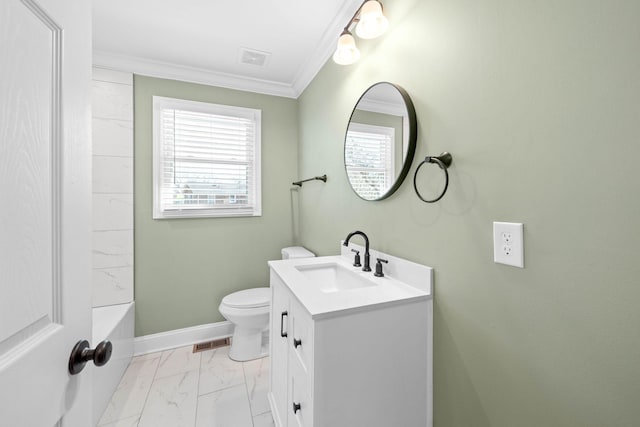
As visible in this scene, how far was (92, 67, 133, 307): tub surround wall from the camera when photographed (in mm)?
2084

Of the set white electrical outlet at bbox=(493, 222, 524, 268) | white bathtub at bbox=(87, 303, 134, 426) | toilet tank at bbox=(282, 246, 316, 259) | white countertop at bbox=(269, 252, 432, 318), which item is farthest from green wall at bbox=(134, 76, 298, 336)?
white electrical outlet at bbox=(493, 222, 524, 268)

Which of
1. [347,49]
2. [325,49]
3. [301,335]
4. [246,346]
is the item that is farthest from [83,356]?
[325,49]

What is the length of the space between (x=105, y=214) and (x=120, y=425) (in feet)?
4.83

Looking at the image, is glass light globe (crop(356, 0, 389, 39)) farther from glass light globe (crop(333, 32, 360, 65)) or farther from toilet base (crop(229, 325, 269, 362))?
toilet base (crop(229, 325, 269, 362))

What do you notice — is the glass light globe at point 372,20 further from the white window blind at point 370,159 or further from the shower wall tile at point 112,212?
the shower wall tile at point 112,212

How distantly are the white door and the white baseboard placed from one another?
1.88 meters

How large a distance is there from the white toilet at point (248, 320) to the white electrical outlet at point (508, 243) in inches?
61.7

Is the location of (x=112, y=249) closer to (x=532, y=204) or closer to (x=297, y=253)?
(x=297, y=253)

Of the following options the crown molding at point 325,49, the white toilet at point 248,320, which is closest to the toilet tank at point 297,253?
the white toilet at point 248,320

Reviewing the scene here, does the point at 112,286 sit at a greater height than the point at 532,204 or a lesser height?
lesser

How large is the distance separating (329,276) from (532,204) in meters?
1.06

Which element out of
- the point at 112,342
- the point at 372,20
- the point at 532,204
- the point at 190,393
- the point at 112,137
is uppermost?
the point at 372,20

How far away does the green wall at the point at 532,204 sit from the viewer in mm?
578

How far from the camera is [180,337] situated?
2.31 m
